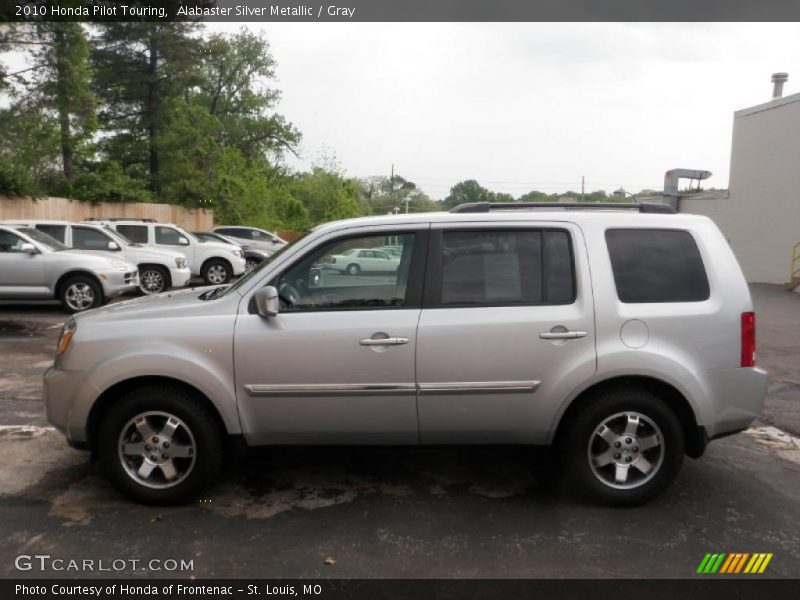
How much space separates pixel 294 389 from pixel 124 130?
102ft

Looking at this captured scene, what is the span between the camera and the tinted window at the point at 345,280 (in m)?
3.87

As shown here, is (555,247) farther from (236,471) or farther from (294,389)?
(236,471)

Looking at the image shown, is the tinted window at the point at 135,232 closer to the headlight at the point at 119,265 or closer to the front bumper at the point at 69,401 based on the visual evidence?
the headlight at the point at 119,265

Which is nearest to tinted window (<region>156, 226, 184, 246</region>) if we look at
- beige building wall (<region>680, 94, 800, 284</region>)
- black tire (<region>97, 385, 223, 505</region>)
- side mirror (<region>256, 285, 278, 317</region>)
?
black tire (<region>97, 385, 223, 505</region>)

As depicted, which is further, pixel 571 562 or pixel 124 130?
pixel 124 130

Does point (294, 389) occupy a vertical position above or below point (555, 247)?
below

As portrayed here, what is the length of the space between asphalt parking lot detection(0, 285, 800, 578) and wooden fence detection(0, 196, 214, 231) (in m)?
16.4

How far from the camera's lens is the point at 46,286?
1108 cm

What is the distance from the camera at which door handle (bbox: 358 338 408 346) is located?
371 cm

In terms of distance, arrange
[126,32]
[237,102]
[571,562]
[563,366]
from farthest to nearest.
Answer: [237,102] → [126,32] → [563,366] → [571,562]

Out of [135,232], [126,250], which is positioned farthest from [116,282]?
[135,232]

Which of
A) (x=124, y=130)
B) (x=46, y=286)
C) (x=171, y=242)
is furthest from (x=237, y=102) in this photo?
(x=46, y=286)

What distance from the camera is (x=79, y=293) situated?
11328 millimetres

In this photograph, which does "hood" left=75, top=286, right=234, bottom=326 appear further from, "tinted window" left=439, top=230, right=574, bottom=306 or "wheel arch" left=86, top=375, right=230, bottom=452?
"tinted window" left=439, top=230, right=574, bottom=306
